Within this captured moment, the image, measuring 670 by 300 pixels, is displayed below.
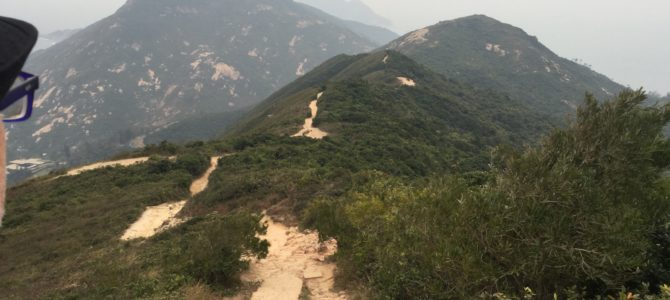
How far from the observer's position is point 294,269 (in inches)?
537

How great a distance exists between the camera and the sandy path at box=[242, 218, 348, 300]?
11570mm

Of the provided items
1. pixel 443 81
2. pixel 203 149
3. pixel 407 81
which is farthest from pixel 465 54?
pixel 203 149

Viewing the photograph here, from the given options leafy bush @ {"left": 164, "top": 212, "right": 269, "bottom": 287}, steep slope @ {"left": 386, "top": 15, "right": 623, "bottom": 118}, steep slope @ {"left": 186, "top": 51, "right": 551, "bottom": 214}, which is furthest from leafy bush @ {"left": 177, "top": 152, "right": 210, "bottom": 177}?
steep slope @ {"left": 386, "top": 15, "right": 623, "bottom": 118}

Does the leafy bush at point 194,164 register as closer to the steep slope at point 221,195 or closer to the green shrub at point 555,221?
the steep slope at point 221,195

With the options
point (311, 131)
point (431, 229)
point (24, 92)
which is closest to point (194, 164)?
point (311, 131)

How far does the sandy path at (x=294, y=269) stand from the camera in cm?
1157

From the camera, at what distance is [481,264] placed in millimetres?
7043

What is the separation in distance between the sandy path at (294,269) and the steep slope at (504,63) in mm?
120278

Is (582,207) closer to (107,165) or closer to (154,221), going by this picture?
(154,221)

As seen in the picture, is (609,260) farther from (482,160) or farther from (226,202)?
(482,160)

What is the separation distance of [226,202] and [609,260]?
21.1 m

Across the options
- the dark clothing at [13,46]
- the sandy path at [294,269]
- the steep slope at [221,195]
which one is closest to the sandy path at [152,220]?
the steep slope at [221,195]

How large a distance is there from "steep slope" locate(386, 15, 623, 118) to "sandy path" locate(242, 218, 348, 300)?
120 metres

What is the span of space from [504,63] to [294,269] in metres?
160
